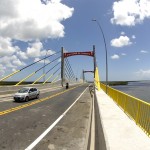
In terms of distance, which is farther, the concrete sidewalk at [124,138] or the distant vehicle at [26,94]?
the distant vehicle at [26,94]

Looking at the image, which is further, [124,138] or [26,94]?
[26,94]

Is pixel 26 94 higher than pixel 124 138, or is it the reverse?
pixel 26 94

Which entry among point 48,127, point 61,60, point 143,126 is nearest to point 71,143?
point 143,126

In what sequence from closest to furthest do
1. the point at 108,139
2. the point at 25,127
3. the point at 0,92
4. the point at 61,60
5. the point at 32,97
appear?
the point at 108,139 < the point at 25,127 < the point at 32,97 < the point at 0,92 < the point at 61,60

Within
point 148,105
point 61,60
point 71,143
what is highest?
point 61,60

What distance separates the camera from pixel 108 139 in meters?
6.88

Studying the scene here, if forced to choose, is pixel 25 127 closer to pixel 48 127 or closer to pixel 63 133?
pixel 48 127

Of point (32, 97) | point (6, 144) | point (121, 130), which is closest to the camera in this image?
point (121, 130)

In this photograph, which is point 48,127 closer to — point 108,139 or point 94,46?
point 108,139

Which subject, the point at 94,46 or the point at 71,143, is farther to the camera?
the point at 94,46

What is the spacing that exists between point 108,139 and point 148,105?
2.17 meters

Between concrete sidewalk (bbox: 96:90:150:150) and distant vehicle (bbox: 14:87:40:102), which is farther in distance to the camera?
distant vehicle (bbox: 14:87:40:102)

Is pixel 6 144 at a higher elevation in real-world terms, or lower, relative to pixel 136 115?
lower

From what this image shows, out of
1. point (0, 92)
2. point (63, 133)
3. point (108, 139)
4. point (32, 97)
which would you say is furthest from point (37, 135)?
point (0, 92)
